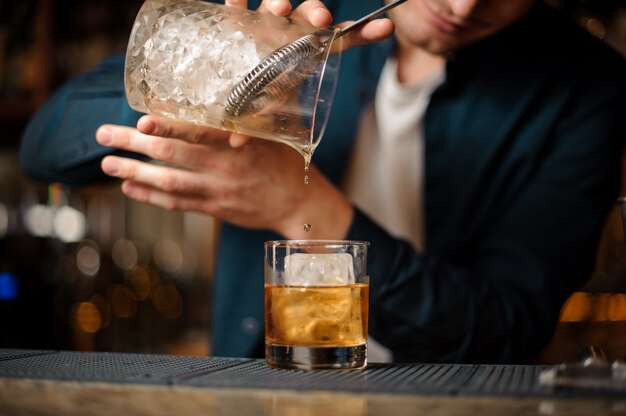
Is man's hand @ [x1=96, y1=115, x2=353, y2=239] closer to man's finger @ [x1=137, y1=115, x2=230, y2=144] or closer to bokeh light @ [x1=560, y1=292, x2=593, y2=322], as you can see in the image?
man's finger @ [x1=137, y1=115, x2=230, y2=144]

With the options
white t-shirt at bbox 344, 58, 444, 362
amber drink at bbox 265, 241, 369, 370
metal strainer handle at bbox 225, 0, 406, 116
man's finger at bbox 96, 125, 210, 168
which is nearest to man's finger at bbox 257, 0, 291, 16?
metal strainer handle at bbox 225, 0, 406, 116

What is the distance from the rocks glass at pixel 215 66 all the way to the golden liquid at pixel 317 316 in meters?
0.25

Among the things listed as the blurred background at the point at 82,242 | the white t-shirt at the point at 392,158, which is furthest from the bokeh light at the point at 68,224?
the white t-shirt at the point at 392,158

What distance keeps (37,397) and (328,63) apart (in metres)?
0.67

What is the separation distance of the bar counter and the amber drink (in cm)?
4

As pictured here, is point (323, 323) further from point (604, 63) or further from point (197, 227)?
point (197, 227)

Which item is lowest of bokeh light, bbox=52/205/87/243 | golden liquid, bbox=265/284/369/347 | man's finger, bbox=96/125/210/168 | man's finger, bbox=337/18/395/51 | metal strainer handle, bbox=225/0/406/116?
golden liquid, bbox=265/284/369/347

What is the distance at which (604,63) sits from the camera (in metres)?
1.88

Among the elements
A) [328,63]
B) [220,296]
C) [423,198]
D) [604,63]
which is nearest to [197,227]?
[220,296]

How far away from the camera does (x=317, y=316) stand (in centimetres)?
104

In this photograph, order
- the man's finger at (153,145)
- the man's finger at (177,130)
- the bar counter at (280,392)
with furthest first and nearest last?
the man's finger at (153,145) → the man's finger at (177,130) → the bar counter at (280,392)

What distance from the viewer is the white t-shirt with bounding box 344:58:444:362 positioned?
193 cm

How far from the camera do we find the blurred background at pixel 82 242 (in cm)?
343

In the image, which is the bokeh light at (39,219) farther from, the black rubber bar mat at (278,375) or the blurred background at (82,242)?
the black rubber bar mat at (278,375)
